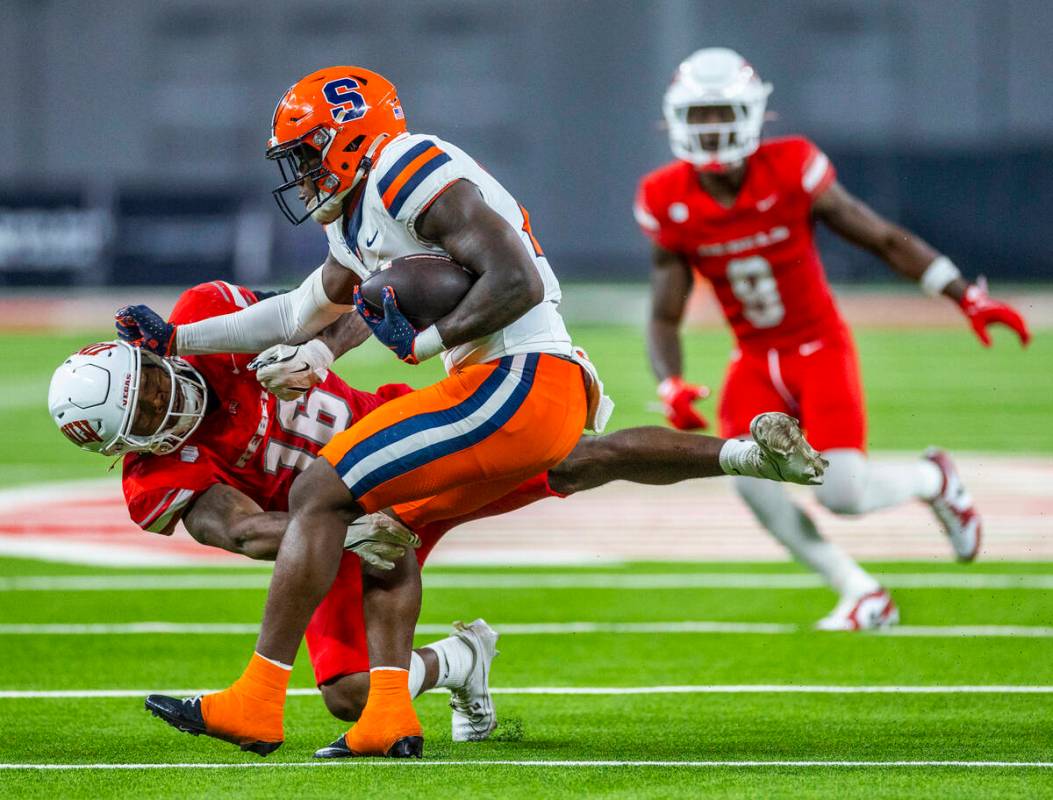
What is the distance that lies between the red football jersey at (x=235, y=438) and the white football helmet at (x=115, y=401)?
7 centimetres

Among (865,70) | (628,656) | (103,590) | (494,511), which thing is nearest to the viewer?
(494,511)

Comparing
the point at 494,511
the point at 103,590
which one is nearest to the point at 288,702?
the point at 494,511

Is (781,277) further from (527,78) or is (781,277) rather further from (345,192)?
(527,78)

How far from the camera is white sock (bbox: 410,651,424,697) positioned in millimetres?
4605

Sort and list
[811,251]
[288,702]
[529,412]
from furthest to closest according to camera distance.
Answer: [811,251], [288,702], [529,412]

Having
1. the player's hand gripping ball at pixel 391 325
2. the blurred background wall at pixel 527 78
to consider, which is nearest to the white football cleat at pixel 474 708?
the player's hand gripping ball at pixel 391 325

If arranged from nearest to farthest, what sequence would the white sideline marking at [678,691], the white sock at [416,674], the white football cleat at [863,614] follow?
the white sock at [416,674]
the white sideline marking at [678,691]
the white football cleat at [863,614]

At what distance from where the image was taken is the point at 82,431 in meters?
4.40

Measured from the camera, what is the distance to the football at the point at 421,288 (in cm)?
407

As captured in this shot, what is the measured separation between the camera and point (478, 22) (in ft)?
89.0

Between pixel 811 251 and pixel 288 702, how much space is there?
2.61m

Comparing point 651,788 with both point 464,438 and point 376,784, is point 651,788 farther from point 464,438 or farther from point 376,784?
point 464,438

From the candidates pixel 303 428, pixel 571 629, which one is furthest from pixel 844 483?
pixel 303 428

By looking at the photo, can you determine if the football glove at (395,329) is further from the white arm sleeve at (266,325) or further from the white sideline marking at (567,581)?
the white sideline marking at (567,581)
